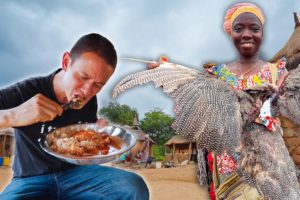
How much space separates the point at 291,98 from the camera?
1.50 meters

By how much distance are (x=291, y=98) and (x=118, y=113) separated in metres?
0.92

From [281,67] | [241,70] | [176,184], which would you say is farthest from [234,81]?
[176,184]

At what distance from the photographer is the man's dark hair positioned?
178 centimetres

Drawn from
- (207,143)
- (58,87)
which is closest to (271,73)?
(207,143)

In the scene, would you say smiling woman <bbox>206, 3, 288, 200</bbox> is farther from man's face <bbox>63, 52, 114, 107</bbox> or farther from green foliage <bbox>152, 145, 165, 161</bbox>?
green foliage <bbox>152, 145, 165, 161</bbox>

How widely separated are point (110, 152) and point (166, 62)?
1.69ft

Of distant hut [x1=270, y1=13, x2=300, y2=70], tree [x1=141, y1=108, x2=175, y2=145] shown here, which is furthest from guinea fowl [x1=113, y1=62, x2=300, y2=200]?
distant hut [x1=270, y1=13, x2=300, y2=70]

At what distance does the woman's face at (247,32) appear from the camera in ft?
4.97

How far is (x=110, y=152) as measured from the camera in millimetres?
1692

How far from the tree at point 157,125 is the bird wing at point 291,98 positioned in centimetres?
87

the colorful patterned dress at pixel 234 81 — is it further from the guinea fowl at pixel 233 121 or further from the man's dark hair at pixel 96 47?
the man's dark hair at pixel 96 47

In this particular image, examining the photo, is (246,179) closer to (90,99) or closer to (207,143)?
(207,143)

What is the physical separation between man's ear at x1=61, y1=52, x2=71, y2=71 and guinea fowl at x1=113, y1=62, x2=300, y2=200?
1.62 ft

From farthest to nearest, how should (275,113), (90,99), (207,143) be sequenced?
(90,99) → (275,113) → (207,143)
